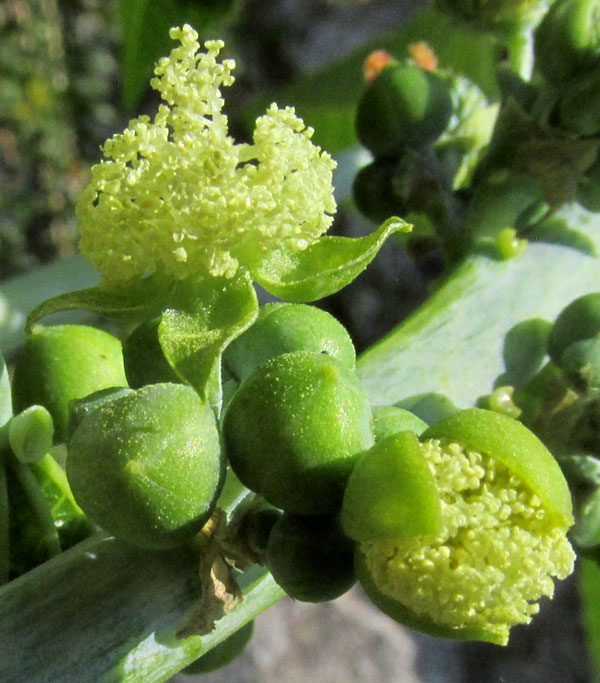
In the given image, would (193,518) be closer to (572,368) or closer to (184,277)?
(184,277)

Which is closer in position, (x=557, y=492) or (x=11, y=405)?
(x=557, y=492)

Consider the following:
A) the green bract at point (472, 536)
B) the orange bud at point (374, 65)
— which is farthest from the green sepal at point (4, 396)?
the orange bud at point (374, 65)

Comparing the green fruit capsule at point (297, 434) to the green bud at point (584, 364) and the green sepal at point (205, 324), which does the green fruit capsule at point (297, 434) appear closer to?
the green sepal at point (205, 324)

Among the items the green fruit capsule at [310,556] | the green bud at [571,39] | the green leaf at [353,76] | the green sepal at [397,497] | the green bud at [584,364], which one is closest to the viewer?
the green sepal at [397,497]

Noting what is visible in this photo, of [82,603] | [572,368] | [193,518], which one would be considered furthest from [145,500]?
[572,368]

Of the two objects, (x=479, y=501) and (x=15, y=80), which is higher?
(x=15, y=80)

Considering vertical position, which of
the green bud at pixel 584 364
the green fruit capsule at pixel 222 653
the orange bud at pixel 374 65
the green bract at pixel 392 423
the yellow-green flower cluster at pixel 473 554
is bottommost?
the green fruit capsule at pixel 222 653
